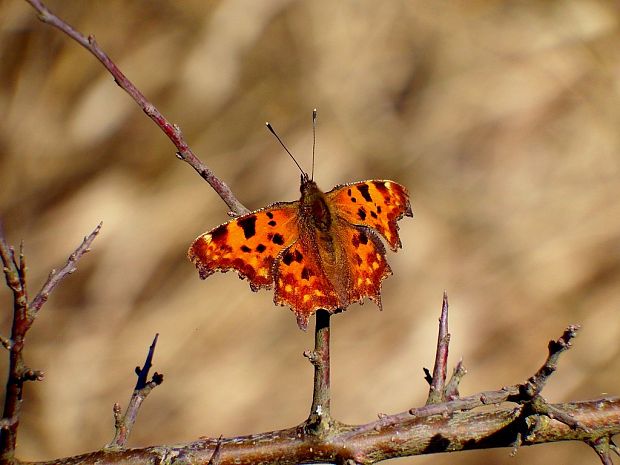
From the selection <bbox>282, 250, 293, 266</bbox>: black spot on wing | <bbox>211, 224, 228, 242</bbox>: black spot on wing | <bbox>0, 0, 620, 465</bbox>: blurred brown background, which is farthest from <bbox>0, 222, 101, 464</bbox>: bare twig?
<bbox>0, 0, 620, 465</bbox>: blurred brown background

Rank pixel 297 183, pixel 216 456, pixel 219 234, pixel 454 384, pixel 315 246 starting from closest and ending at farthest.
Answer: pixel 216 456
pixel 454 384
pixel 219 234
pixel 315 246
pixel 297 183

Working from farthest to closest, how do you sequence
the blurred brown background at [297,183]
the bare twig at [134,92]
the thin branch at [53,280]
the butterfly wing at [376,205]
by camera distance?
the blurred brown background at [297,183], the butterfly wing at [376,205], the thin branch at [53,280], the bare twig at [134,92]

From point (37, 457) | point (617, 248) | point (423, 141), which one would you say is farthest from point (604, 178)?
point (37, 457)

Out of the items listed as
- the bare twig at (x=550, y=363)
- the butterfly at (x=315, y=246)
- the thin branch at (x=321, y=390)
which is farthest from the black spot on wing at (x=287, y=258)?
the bare twig at (x=550, y=363)

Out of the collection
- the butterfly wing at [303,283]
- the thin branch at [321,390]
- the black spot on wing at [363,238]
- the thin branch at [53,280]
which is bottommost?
the thin branch at [321,390]

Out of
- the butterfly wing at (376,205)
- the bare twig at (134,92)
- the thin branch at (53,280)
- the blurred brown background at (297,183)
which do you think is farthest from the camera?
the blurred brown background at (297,183)

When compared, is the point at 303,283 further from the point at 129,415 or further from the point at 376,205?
the point at 129,415

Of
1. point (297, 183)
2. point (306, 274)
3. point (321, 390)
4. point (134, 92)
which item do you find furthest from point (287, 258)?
point (297, 183)

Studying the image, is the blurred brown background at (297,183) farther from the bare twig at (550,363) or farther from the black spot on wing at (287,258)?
the bare twig at (550,363)

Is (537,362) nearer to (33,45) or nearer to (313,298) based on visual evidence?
(313,298)
